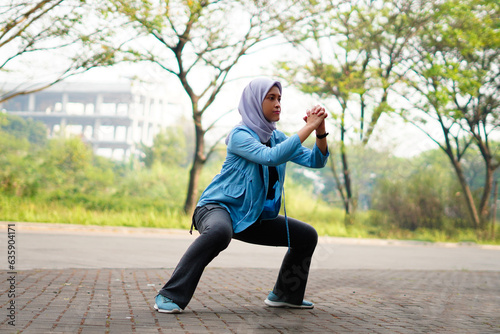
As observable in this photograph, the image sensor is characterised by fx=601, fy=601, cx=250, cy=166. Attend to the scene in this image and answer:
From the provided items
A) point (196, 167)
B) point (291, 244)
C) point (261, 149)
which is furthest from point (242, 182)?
point (196, 167)

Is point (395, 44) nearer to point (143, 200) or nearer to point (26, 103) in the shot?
point (143, 200)

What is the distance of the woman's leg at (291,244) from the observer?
440cm

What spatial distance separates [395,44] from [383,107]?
2.95m

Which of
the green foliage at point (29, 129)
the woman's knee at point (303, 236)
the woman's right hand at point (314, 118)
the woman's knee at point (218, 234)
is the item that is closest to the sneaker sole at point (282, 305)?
the woman's knee at point (303, 236)

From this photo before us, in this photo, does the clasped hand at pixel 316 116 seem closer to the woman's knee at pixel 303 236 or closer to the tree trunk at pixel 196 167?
the woman's knee at pixel 303 236

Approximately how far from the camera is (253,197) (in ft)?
13.5

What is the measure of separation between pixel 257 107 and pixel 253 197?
0.63 metres

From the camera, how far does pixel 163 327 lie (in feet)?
11.9

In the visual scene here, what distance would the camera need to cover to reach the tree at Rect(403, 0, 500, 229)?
20094mm

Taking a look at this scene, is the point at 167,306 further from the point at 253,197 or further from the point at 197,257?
the point at 253,197

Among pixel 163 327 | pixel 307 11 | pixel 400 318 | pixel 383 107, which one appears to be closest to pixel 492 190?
pixel 383 107

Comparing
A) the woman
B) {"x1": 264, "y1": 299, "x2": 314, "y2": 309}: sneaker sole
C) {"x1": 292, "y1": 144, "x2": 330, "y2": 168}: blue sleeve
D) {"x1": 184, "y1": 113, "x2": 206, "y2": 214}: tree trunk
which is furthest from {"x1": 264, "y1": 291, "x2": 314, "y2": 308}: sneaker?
{"x1": 184, "y1": 113, "x2": 206, "y2": 214}: tree trunk

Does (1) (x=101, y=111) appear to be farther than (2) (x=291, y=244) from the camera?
Yes

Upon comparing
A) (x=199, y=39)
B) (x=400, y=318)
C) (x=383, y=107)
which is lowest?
(x=400, y=318)
